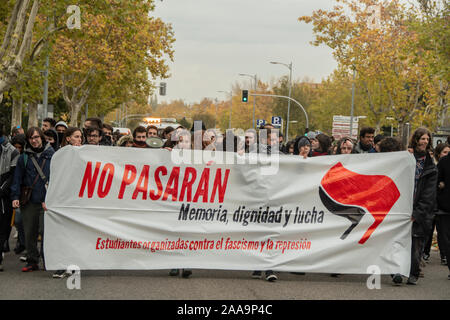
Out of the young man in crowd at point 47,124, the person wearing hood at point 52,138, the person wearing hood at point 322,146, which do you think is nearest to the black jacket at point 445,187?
the person wearing hood at point 322,146

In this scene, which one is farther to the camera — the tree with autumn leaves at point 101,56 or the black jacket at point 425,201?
the tree with autumn leaves at point 101,56

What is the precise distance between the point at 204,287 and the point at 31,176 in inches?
102

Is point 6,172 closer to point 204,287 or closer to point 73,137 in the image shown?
point 73,137

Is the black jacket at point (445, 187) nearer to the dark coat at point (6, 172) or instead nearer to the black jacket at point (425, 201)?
the black jacket at point (425, 201)

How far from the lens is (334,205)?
26.8ft

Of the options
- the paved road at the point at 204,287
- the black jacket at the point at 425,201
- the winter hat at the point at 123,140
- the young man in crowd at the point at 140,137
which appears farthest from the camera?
the winter hat at the point at 123,140

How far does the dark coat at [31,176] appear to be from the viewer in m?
8.04

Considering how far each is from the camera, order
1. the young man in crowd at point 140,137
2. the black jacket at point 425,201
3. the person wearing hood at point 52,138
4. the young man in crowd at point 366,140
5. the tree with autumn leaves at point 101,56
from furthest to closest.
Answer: the tree with autumn leaves at point 101,56 < the young man in crowd at point 366,140 < the young man in crowd at point 140,137 < the person wearing hood at point 52,138 < the black jacket at point 425,201

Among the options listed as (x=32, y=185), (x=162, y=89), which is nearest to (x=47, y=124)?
(x=32, y=185)

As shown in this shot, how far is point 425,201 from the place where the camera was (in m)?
8.15

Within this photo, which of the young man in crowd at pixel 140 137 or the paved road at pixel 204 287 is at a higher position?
the young man in crowd at pixel 140 137

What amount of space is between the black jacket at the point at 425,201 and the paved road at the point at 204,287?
2.41 ft
